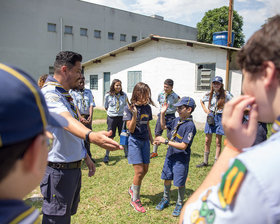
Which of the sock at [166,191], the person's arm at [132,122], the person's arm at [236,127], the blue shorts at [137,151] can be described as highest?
the person's arm at [236,127]

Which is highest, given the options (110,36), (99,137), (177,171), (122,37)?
(122,37)

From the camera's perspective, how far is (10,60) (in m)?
19.7

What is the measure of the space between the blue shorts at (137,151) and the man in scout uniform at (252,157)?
2.66 meters

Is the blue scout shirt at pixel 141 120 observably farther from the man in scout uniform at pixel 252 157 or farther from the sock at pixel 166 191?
the man in scout uniform at pixel 252 157

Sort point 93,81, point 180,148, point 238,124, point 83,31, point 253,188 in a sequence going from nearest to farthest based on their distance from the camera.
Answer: point 253,188
point 238,124
point 180,148
point 93,81
point 83,31

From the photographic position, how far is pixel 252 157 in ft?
2.46

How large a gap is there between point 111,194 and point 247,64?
3.98 meters

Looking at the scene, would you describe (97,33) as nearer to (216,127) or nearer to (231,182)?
(216,127)

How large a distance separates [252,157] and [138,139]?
10.3ft

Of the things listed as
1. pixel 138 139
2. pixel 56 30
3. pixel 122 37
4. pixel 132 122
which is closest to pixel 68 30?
pixel 56 30

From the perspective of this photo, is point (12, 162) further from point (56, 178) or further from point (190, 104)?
point (190, 104)

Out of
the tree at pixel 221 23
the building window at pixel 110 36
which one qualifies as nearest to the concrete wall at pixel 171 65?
the building window at pixel 110 36

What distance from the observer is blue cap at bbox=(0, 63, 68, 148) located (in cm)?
75

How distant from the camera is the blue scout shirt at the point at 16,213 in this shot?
2.46ft
